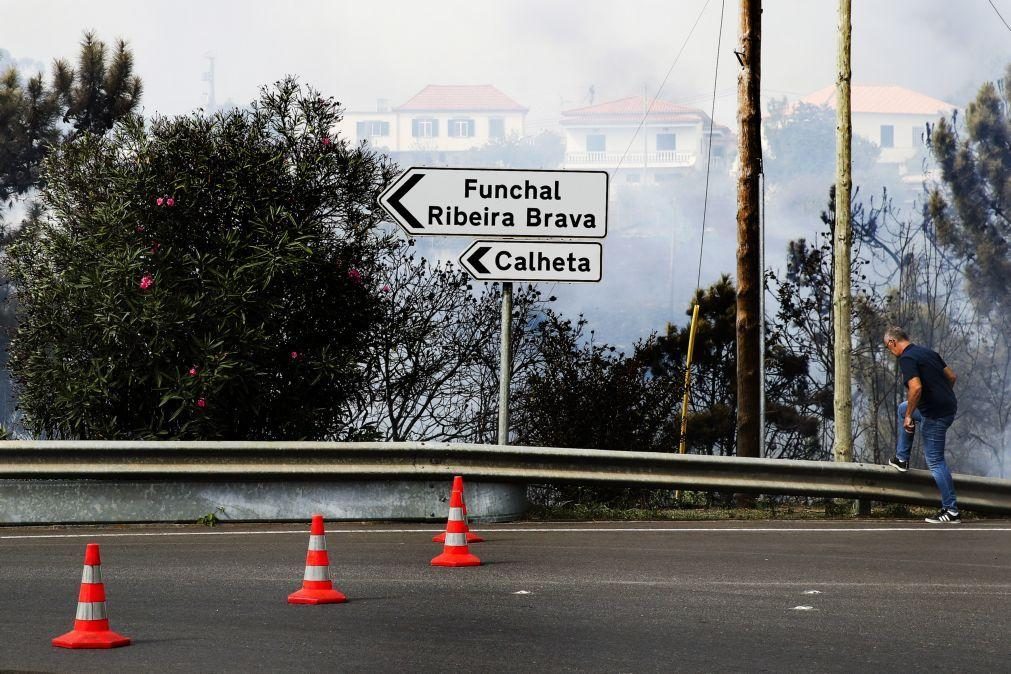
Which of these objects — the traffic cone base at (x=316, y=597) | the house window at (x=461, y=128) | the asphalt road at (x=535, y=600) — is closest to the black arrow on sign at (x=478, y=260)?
the asphalt road at (x=535, y=600)

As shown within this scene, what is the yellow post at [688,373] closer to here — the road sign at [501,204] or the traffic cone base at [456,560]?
the road sign at [501,204]

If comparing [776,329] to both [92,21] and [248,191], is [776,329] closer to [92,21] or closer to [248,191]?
[248,191]

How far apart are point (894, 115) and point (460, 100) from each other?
43529 mm

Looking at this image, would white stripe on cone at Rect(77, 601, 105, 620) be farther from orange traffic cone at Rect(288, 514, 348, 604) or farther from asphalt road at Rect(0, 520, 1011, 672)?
orange traffic cone at Rect(288, 514, 348, 604)

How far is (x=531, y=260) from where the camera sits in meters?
11.9

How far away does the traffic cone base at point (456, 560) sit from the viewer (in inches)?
372

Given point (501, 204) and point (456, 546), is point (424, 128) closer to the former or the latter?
point (501, 204)

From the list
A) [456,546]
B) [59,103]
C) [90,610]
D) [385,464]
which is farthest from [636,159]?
[90,610]

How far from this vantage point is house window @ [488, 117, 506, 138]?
13588cm

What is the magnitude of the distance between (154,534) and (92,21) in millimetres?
110090

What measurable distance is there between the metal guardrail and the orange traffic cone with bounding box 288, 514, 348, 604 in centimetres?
348

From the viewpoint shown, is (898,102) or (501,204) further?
(898,102)

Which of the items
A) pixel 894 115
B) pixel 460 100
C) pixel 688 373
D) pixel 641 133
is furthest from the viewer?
pixel 460 100

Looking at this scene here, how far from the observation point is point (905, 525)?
39.5 feet
